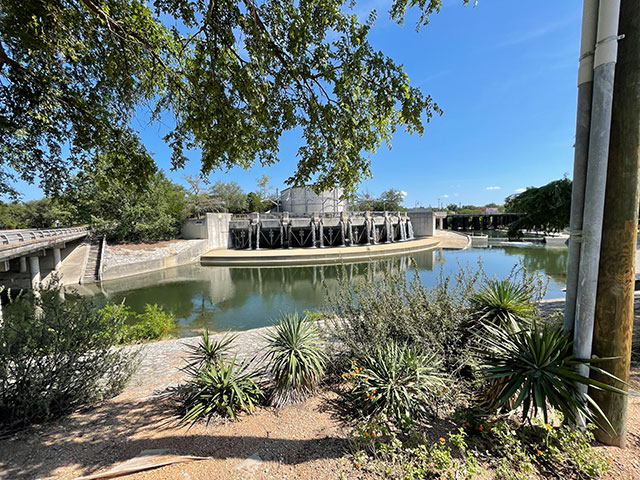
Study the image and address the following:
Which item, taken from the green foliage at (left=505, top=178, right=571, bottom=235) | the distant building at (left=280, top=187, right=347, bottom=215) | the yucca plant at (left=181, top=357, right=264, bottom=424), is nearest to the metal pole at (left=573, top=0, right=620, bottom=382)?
the yucca plant at (left=181, top=357, right=264, bottom=424)

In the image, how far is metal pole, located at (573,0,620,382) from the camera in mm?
1806

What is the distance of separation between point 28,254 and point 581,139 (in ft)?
61.9

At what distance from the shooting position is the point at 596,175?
1.87 meters

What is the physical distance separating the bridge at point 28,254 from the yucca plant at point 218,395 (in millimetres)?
11413

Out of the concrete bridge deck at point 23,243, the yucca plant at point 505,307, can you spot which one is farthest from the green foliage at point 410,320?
the concrete bridge deck at point 23,243

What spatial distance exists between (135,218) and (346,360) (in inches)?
964

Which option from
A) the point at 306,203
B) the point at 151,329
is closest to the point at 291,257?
the point at 151,329

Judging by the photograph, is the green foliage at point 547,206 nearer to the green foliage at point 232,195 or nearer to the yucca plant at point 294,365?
the yucca plant at point 294,365

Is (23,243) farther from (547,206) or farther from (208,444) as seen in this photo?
(547,206)

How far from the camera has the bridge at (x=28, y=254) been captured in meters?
10.7

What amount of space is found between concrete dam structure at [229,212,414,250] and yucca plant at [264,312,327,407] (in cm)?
2287

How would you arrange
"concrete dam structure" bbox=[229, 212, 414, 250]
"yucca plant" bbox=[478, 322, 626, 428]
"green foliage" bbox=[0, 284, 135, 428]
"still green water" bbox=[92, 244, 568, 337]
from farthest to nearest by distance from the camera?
Result: 1. "concrete dam structure" bbox=[229, 212, 414, 250]
2. "still green water" bbox=[92, 244, 568, 337]
3. "green foliage" bbox=[0, 284, 135, 428]
4. "yucca plant" bbox=[478, 322, 626, 428]

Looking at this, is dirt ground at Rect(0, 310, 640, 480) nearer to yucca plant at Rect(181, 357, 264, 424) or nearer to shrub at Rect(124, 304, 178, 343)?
yucca plant at Rect(181, 357, 264, 424)

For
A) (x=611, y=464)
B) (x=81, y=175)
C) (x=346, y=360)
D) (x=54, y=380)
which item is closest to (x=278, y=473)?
(x=346, y=360)
